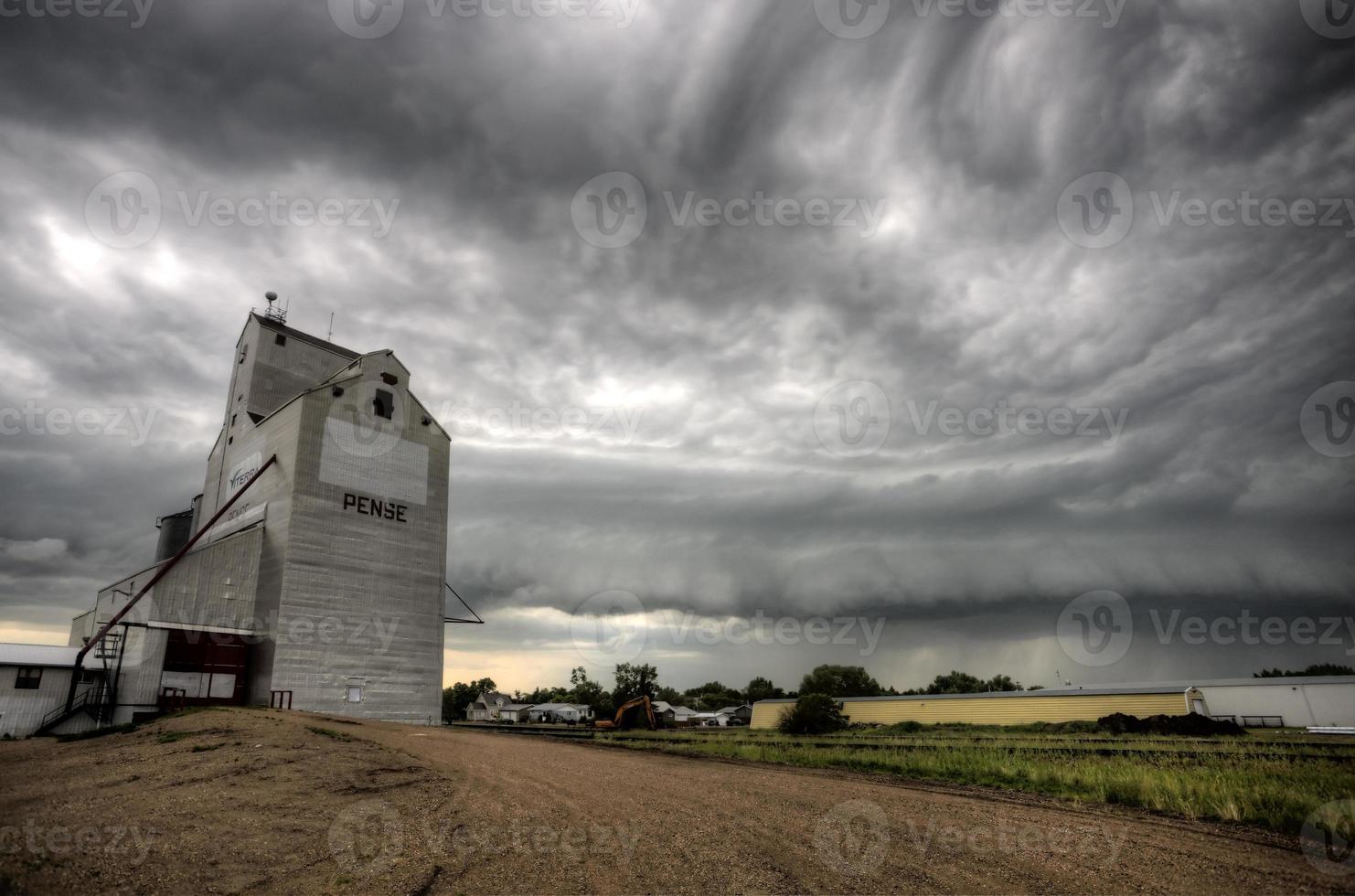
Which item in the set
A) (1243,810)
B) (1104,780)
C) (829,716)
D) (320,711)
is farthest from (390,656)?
(1243,810)

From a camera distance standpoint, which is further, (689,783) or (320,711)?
(320,711)

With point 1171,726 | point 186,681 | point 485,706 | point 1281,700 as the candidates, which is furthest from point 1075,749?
point 485,706

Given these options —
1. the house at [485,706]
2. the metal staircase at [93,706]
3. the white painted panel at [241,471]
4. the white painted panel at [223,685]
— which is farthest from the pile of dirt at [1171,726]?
the house at [485,706]

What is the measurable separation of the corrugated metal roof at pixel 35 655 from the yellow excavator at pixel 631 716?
2771 cm

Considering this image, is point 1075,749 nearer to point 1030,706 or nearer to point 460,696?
point 1030,706

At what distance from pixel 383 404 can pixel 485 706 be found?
77431mm

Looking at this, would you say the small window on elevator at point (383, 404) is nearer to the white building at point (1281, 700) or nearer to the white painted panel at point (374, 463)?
the white painted panel at point (374, 463)

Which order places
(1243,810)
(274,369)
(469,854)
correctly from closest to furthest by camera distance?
1. (469,854)
2. (1243,810)
3. (274,369)

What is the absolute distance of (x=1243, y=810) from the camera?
1125 cm

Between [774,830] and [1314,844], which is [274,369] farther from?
[1314,844]

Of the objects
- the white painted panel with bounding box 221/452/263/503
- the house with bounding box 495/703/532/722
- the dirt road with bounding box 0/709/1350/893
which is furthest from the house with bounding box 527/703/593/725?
the dirt road with bounding box 0/709/1350/893

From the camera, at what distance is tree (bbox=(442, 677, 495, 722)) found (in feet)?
358

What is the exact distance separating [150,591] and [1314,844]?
1605 inches

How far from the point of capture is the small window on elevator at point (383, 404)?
4189cm
